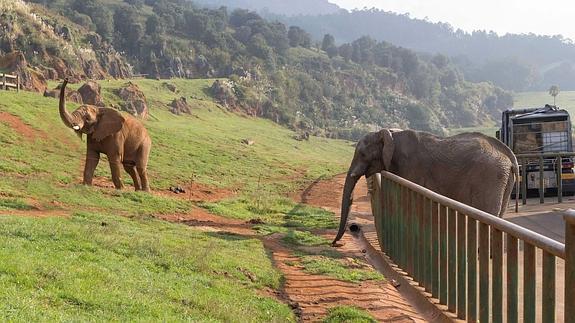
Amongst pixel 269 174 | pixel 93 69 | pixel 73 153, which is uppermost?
pixel 93 69

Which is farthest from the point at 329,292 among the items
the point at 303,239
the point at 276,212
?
the point at 276,212

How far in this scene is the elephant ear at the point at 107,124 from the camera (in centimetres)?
1586

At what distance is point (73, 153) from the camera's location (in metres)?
23.0

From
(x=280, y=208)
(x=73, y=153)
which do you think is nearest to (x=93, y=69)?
(x=73, y=153)

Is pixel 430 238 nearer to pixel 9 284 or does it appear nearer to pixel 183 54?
pixel 9 284

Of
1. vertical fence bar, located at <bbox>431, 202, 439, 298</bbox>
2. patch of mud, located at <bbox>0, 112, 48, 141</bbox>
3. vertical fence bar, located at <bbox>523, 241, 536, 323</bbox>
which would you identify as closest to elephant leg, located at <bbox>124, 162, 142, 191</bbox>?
patch of mud, located at <bbox>0, 112, 48, 141</bbox>

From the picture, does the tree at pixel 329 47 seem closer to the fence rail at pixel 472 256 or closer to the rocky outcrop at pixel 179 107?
the rocky outcrop at pixel 179 107

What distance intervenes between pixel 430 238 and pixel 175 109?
145 feet

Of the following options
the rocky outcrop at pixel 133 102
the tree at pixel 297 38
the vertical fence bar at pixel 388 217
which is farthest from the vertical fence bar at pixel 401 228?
the tree at pixel 297 38

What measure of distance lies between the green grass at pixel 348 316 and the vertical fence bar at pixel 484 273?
5.39 ft

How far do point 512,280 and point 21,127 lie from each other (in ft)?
72.4

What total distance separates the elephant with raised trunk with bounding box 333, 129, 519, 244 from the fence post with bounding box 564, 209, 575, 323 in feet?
18.7

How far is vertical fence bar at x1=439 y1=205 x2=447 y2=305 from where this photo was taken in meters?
6.09

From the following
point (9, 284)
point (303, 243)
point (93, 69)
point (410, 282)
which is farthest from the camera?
point (93, 69)
